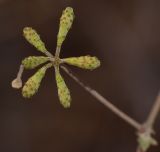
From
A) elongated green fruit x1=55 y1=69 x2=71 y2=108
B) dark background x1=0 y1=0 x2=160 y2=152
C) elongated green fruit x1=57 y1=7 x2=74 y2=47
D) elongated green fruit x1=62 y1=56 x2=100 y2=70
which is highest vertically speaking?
elongated green fruit x1=57 y1=7 x2=74 y2=47

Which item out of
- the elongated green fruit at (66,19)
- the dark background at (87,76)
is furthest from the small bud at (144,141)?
the dark background at (87,76)

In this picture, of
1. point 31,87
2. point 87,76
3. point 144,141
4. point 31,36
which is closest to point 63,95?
point 31,87

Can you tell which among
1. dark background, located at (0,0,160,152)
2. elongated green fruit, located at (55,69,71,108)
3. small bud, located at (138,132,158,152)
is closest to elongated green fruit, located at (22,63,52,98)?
elongated green fruit, located at (55,69,71,108)

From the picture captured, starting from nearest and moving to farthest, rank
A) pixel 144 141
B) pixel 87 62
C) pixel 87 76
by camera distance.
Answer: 1. pixel 87 62
2. pixel 144 141
3. pixel 87 76

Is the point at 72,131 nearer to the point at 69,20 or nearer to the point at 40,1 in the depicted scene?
the point at 40,1

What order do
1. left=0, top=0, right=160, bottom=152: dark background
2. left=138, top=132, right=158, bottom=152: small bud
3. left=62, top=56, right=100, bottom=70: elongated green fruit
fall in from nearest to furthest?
left=62, top=56, right=100, bottom=70: elongated green fruit, left=138, top=132, right=158, bottom=152: small bud, left=0, top=0, right=160, bottom=152: dark background

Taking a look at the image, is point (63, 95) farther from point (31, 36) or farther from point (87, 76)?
point (87, 76)

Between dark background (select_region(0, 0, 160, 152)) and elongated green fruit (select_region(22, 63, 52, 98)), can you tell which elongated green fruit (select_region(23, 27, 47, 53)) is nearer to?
elongated green fruit (select_region(22, 63, 52, 98))

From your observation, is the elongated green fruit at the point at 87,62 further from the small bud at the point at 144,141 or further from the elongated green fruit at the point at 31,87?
the small bud at the point at 144,141

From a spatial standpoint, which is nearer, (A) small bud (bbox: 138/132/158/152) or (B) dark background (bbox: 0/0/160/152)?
(A) small bud (bbox: 138/132/158/152)
